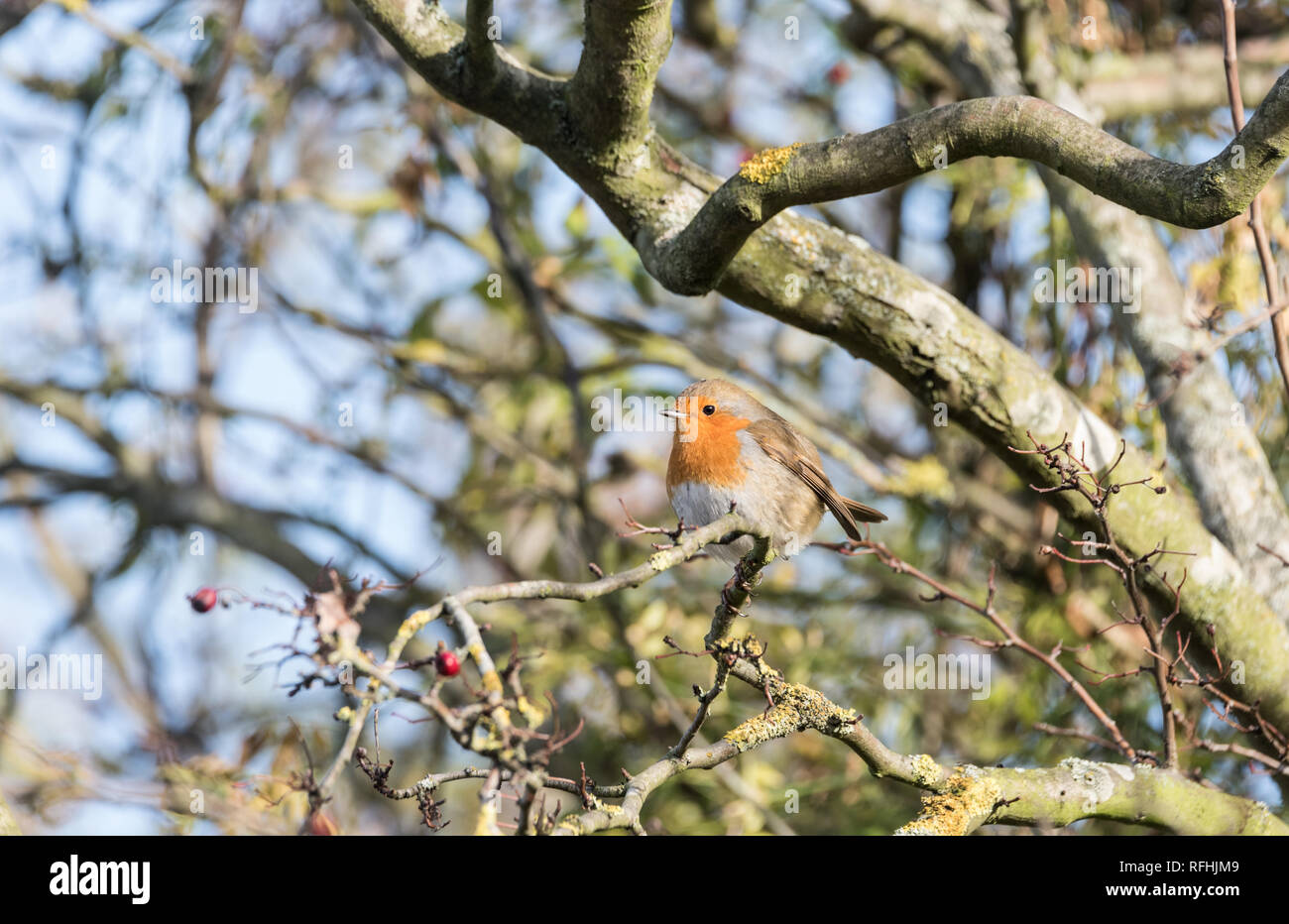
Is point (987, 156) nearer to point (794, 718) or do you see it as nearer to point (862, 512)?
point (794, 718)

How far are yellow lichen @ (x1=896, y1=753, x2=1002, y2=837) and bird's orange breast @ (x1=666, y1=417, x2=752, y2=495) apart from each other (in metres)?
1.20

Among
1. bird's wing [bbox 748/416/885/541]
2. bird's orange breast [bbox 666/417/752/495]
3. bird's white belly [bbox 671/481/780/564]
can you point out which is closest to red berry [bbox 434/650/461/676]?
bird's white belly [bbox 671/481/780/564]

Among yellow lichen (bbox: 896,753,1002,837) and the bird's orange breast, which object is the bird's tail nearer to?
the bird's orange breast

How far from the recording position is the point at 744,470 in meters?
3.65

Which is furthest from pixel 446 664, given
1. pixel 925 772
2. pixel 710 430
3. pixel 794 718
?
pixel 710 430

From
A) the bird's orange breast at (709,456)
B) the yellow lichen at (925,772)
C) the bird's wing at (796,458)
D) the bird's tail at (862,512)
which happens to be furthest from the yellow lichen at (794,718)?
the bird's tail at (862,512)

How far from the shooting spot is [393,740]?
24.6ft

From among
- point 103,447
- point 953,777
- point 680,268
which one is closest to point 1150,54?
point 680,268

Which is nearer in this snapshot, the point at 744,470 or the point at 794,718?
the point at 794,718

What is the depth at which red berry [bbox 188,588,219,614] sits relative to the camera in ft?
6.93

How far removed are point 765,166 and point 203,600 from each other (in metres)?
1.64

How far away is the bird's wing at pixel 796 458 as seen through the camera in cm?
379
